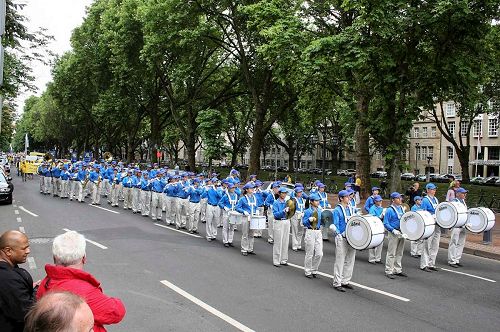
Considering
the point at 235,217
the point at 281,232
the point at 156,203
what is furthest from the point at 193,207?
the point at 281,232

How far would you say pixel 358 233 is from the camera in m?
9.22

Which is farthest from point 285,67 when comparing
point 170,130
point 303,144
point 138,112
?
point 170,130

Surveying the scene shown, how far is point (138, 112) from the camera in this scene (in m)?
43.9

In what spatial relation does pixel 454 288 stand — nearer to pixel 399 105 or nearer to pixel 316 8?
pixel 399 105

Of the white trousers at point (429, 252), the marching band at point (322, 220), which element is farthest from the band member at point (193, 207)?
the white trousers at point (429, 252)

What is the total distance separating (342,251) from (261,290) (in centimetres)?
186

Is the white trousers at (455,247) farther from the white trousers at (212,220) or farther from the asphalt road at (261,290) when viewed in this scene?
the white trousers at (212,220)

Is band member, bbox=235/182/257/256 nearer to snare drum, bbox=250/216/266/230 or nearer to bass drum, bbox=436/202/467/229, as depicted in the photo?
snare drum, bbox=250/216/266/230

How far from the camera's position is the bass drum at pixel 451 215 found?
11.7m

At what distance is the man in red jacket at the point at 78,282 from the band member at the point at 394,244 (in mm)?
8115

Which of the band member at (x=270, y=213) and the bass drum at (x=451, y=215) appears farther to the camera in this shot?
the band member at (x=270, y=213)

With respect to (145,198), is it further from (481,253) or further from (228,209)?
(481,253)

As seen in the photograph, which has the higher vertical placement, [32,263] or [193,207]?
[193,207]

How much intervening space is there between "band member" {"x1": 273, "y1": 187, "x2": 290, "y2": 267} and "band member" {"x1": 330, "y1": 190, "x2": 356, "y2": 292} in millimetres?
1556
